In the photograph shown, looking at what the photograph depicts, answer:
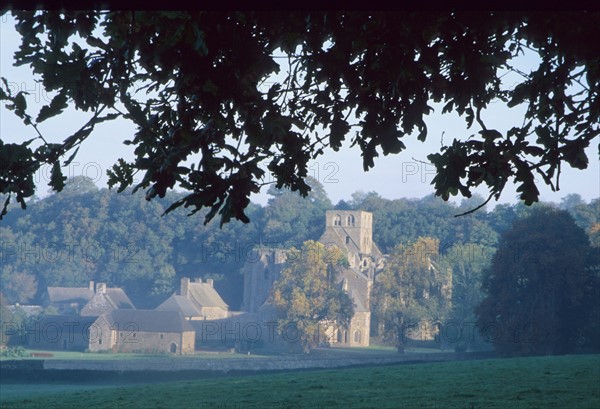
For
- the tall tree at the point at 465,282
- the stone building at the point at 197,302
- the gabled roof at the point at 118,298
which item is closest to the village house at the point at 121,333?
the stone building at the point at 197,302

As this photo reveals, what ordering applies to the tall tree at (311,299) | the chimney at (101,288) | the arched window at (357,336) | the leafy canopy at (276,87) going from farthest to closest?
the chimney at (101,288) → the arched window at (357,336) → the tall tree at (311,299) → the leafy canopy at (276,87)

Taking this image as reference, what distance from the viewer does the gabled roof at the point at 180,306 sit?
76.9 meters

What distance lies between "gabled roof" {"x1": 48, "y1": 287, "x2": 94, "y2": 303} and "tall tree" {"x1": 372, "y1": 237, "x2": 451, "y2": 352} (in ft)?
126

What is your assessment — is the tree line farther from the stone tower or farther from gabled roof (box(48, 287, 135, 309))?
the stone tower

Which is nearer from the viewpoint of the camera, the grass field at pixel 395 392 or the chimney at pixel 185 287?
the grass field at pixel 395 392

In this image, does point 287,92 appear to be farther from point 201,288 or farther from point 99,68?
point 201,288

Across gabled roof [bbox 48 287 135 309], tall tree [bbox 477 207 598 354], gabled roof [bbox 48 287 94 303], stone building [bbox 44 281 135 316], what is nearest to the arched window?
tall tree [bbox 477 207 598 354]

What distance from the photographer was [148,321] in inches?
2749

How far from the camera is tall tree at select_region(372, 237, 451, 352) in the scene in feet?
186

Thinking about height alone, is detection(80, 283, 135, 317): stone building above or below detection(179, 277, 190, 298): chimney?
below

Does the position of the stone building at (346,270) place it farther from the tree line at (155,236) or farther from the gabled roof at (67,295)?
the gabled roof at (67,295)

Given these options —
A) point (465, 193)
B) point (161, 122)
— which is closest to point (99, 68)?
point (161, 122)

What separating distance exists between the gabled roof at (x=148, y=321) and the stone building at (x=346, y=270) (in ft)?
26.3

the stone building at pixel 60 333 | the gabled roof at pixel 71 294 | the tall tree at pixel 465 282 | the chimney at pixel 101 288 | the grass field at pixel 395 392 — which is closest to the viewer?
the grass field at pixel 395 392
